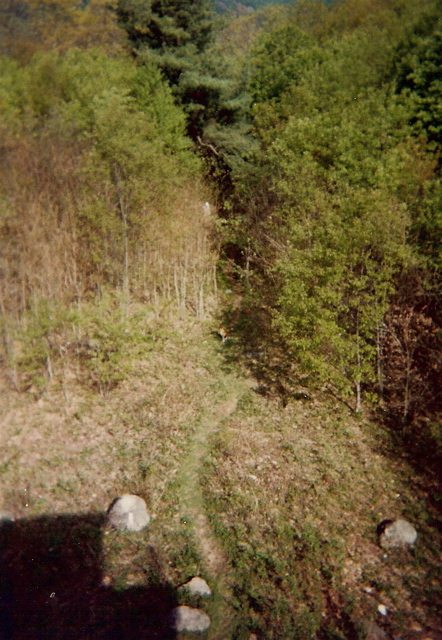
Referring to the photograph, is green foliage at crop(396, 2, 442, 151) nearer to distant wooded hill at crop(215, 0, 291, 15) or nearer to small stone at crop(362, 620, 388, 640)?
small stone at crop(362, 620, 388, 640)

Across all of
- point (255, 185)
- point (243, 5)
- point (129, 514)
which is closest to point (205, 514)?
point (129, 514)

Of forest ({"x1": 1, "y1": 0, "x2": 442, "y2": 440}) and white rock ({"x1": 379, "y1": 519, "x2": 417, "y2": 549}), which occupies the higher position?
forest ({"x1": 1, "y1": 0, "x2": 442, "y2": 440})

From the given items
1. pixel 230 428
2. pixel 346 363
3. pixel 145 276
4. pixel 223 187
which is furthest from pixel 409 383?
pixel 223 187

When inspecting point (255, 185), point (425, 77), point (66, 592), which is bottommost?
point (66, 592)

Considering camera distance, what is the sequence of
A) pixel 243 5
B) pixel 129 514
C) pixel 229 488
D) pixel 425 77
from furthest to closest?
pixel 243 5 < pixel 425 77 < pixel 229 488 < pixel 129 514

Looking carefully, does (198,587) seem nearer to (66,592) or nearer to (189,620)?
(189,620)

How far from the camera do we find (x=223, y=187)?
21.9m

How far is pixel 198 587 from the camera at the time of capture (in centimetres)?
823

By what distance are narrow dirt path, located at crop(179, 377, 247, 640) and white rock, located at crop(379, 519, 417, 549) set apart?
2.94m

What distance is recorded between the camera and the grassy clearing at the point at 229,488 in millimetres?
8094

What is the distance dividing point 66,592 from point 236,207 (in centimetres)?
1568

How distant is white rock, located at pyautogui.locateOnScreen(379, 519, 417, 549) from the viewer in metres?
8.85

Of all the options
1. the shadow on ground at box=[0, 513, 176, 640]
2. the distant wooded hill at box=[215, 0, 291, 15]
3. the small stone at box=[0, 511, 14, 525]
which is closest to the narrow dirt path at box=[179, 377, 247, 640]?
the shadow on ground at box=[0, 513, 176, 640]

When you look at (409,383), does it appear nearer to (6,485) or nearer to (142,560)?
(142,560)
